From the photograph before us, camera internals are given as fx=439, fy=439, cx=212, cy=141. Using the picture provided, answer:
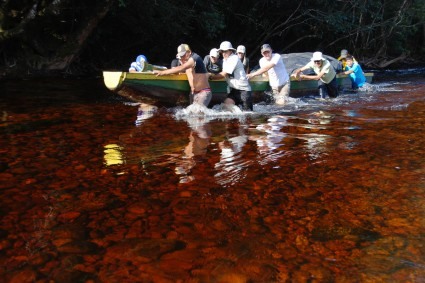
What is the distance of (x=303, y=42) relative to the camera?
79.0ft

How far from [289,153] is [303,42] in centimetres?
1956

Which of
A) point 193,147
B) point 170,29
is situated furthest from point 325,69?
point 170,29

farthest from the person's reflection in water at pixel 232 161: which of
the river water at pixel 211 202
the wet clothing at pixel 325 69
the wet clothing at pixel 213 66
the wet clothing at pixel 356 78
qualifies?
the wet clothing at pixel 356 78

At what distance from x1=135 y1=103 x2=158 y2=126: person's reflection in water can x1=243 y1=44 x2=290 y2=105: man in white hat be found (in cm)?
264

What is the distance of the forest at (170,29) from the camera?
1434 centimetres

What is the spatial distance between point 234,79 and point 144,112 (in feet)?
6.61

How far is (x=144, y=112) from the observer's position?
30.4 ft

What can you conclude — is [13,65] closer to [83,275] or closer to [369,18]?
[83,275]

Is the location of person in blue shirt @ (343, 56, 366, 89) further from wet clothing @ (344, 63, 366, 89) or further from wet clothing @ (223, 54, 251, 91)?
wet clothing @ (223, 54, 251, 91)

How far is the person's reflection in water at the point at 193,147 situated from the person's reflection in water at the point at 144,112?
90 centimetres

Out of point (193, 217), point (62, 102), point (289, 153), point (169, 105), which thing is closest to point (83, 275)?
point (193, 217)

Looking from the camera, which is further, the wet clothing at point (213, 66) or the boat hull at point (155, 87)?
the wet clothing at point (213, 66)

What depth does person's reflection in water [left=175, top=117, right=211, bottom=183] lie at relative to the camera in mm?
4938

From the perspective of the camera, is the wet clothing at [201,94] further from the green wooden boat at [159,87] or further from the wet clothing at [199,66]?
the green wooden boat at [159,87]
